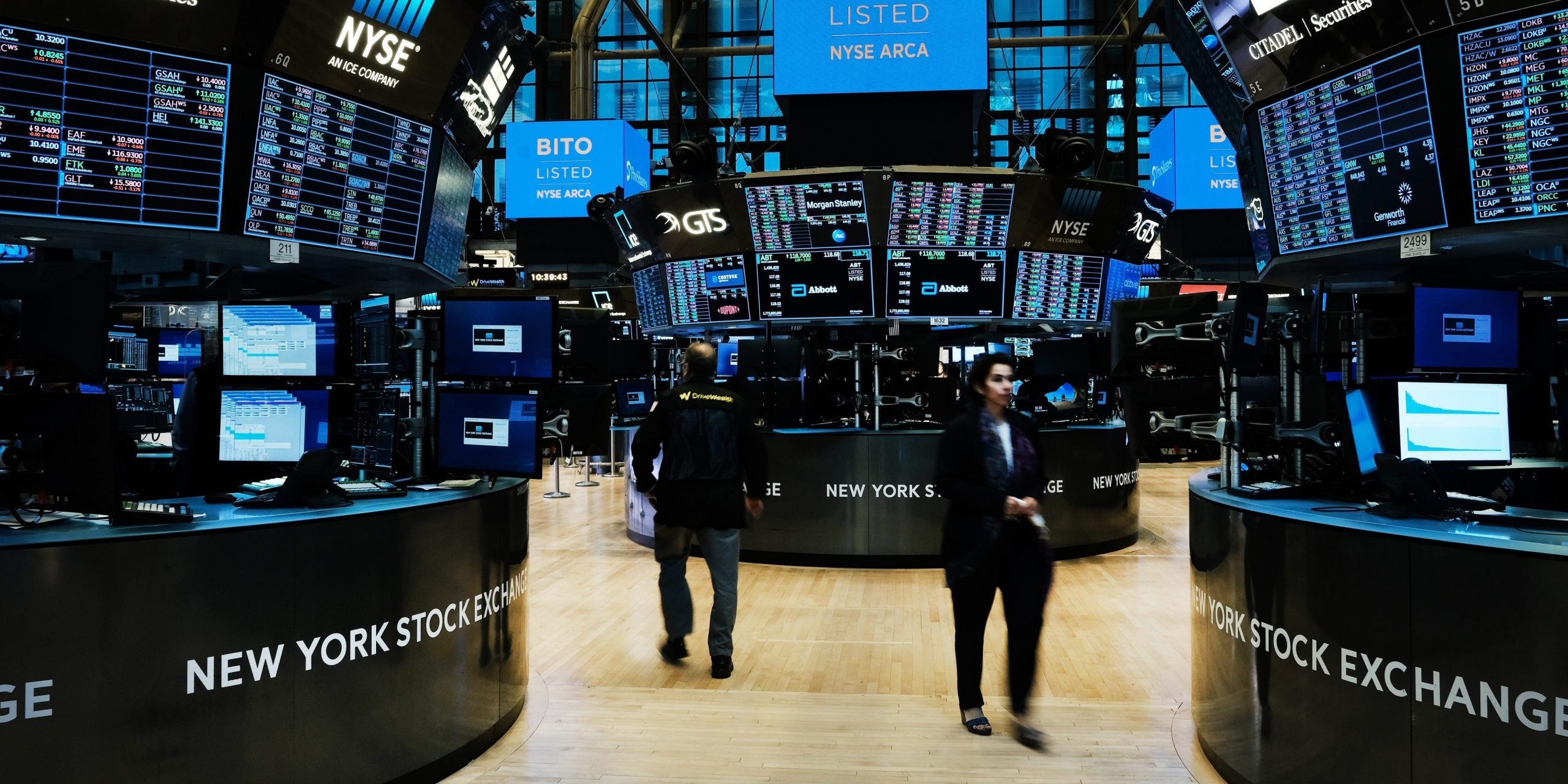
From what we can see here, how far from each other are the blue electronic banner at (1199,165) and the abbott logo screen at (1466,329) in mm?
10849

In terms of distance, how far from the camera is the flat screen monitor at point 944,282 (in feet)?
27.6

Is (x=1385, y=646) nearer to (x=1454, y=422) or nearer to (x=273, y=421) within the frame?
(x=1454, y=422)

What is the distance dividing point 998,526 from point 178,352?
5.69 m

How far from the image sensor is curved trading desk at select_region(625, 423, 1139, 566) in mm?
7664

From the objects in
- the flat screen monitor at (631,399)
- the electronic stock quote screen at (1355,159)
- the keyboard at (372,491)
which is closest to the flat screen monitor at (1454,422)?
the electronic stock quote screen at (1355,159)

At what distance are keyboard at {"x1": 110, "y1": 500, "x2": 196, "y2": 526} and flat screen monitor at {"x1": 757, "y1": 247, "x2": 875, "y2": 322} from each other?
586cm

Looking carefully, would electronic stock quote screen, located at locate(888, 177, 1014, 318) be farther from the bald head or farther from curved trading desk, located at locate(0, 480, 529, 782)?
curved trading desk, located at locate(0, 480, 529, 782)

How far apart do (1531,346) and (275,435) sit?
4.94m

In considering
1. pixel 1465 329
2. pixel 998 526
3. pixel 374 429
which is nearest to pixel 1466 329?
pixel 1465 329

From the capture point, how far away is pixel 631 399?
10430 millimetres

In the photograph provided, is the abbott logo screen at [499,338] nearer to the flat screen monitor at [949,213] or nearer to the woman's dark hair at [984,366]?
the woman's dark hair at [984,366]

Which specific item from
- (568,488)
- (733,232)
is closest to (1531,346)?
(733,232)

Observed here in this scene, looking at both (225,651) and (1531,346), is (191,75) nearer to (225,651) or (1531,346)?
(225,651)

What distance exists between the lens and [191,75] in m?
3.99
